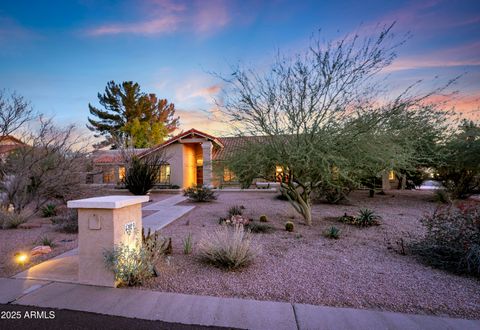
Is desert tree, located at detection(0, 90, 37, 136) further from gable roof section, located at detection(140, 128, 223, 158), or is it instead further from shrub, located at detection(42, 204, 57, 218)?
gable roof section, located at detection(140, 128, 223, 158)

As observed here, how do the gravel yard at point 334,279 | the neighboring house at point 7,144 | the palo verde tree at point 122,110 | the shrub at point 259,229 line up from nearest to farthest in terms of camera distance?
1. the gravel yard at point 334,279
2. the shrub at point 259,229
3. the neighboring house at point 7,144
4. the palo verde tree at point 122,110

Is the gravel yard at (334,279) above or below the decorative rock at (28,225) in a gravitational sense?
below

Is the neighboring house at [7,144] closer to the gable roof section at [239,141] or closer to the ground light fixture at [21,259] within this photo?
the ground light fixture at [21,259]

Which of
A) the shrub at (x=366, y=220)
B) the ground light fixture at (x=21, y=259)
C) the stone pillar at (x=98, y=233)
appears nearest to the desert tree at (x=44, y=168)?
the ground light fixture at (x=21, y=259)

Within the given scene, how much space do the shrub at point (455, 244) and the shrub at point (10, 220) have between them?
11.2m

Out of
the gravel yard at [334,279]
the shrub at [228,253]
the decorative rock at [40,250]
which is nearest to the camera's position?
the gravel yard at [334,279]

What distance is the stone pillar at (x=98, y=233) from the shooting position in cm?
→ 377

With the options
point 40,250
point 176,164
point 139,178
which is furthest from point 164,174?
point 40,250

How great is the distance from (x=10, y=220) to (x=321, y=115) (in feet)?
33.3

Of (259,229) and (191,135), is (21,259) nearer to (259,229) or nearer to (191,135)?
(259,229)

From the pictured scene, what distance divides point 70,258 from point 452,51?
12.7m

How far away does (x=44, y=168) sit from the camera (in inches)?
402

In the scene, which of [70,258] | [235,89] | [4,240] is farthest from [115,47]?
[70,258]

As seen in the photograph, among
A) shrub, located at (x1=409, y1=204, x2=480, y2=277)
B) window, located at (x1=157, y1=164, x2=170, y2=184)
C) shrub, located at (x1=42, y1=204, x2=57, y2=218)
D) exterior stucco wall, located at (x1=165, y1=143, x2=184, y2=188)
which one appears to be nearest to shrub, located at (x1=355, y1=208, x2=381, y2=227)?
shrub, located at (x1=409, y1=204, x2=480, y2=277)
